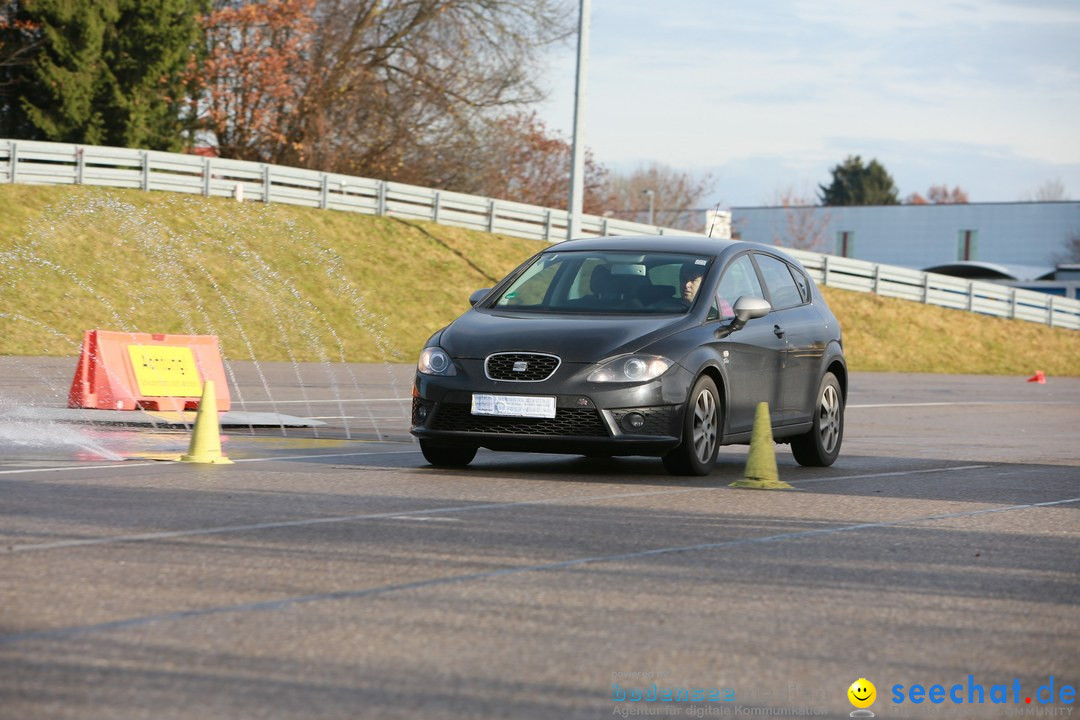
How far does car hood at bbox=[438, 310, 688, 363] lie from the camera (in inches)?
445

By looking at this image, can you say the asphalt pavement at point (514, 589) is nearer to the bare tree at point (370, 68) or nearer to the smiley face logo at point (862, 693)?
the smiley face logo at point (862, 693)

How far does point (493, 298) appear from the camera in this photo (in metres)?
12.8

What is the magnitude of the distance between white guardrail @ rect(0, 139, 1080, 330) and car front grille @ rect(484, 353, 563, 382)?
79.4 ft

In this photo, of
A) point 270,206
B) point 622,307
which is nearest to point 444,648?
point 622,307

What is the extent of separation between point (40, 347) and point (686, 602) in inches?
1019

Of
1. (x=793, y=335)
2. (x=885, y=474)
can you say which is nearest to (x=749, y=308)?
(x=793, y=335)

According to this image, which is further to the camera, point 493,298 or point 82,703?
point 493,298

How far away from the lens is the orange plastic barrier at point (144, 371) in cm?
1688

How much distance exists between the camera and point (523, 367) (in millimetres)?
11273

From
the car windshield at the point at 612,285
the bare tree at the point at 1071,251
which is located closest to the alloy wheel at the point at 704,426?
the car windshield at the point at 612,285

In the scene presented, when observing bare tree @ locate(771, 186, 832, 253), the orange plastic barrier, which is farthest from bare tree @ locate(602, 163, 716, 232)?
the orange plastic barrier

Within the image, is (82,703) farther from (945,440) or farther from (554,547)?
(945,440)

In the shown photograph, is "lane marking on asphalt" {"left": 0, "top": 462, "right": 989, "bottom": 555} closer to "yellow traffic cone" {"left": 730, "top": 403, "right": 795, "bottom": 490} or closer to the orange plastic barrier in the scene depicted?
"yellow traffic cone" {"left": 730, "top": 403, "right": 795, "bottom": 490}

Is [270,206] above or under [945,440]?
above
